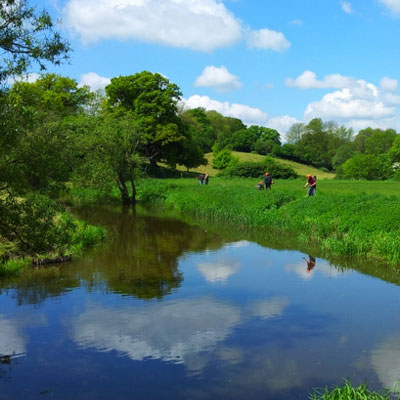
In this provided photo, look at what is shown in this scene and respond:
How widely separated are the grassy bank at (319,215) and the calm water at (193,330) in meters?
2.09

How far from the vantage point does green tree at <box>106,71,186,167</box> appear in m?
63.7

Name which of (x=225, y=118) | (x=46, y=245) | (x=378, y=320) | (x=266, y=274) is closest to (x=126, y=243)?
(x=266, y=274)

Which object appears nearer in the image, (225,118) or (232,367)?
(232,367)

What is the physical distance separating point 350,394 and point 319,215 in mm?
15989

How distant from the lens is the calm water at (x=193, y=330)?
8.34 meters

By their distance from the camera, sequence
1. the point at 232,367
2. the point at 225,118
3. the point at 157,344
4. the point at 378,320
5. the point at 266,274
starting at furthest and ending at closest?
the point at 225,118 < the point at 266,274 < the point at 378,320 < the point at 157,344 < the point at 232,367

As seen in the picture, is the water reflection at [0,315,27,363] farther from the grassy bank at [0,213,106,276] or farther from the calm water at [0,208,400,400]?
the grassy bank at [0,213,106,276]

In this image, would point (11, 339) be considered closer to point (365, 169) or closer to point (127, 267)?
point (127, 267)

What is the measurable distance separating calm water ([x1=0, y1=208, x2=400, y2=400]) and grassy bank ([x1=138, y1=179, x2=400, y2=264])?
2.09m

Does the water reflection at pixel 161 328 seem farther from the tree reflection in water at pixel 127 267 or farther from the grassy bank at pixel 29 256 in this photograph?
the grassy bank at pixel 29 256

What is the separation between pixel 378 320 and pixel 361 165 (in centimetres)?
6150

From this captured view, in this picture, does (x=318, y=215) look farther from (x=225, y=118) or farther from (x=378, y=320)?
(x=225, y=118)

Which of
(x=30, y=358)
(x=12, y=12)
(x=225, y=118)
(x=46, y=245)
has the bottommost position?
(x=30, y=358)

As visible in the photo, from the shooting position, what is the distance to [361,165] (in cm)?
6912
